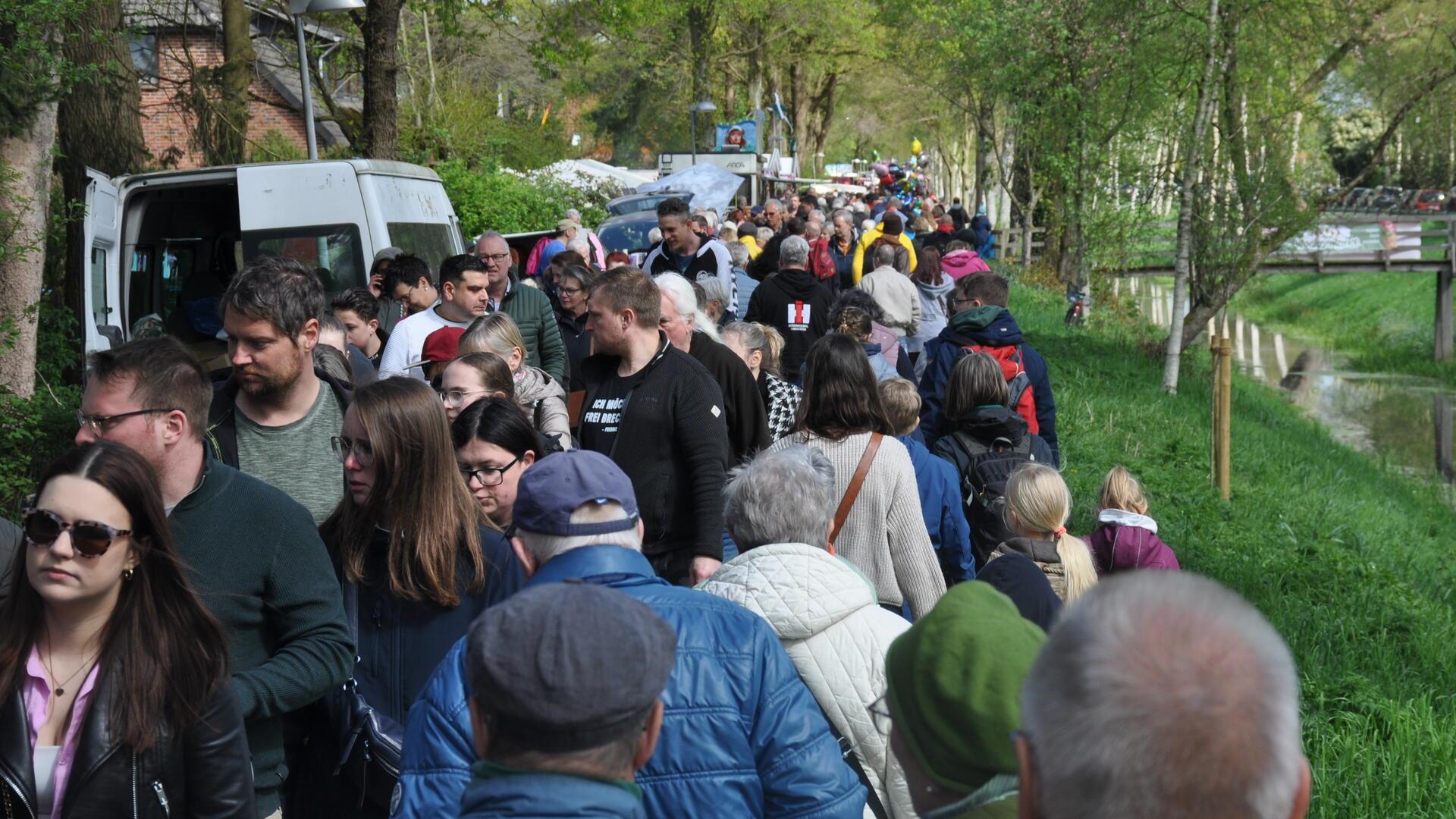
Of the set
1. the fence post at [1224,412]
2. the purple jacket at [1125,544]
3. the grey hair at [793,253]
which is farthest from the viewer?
the fence post at [1224,412]

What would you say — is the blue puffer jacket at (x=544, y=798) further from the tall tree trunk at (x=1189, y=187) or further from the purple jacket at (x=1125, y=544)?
the tall tree trunk at (x=1189, y=187)

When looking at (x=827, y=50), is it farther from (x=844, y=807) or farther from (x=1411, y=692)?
(x=844, y=807)

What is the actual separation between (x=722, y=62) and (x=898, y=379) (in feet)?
140

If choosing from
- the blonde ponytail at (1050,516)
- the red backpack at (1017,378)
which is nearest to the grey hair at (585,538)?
the blonde ponytail at (1050,516)

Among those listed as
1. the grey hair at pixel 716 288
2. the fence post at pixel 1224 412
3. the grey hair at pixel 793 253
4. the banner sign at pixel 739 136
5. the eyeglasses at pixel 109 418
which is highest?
the banner sign at pixel 739 136

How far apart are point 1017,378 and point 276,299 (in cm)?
439

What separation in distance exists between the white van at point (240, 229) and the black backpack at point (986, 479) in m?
4.87

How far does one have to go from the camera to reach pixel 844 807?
8.50 feet

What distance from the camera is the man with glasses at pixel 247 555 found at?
3152 mm

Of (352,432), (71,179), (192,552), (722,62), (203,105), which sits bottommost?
(192,552)

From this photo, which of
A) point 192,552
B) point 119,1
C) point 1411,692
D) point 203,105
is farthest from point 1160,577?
point 203,105

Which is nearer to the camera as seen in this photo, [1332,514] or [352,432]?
[352,432]

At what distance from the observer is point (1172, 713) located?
1.41 m

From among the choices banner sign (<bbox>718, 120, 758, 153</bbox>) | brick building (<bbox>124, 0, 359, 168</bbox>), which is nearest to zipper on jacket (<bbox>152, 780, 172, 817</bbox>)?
brick building (<bbox>124, 0, 359, 168</bbox>)
